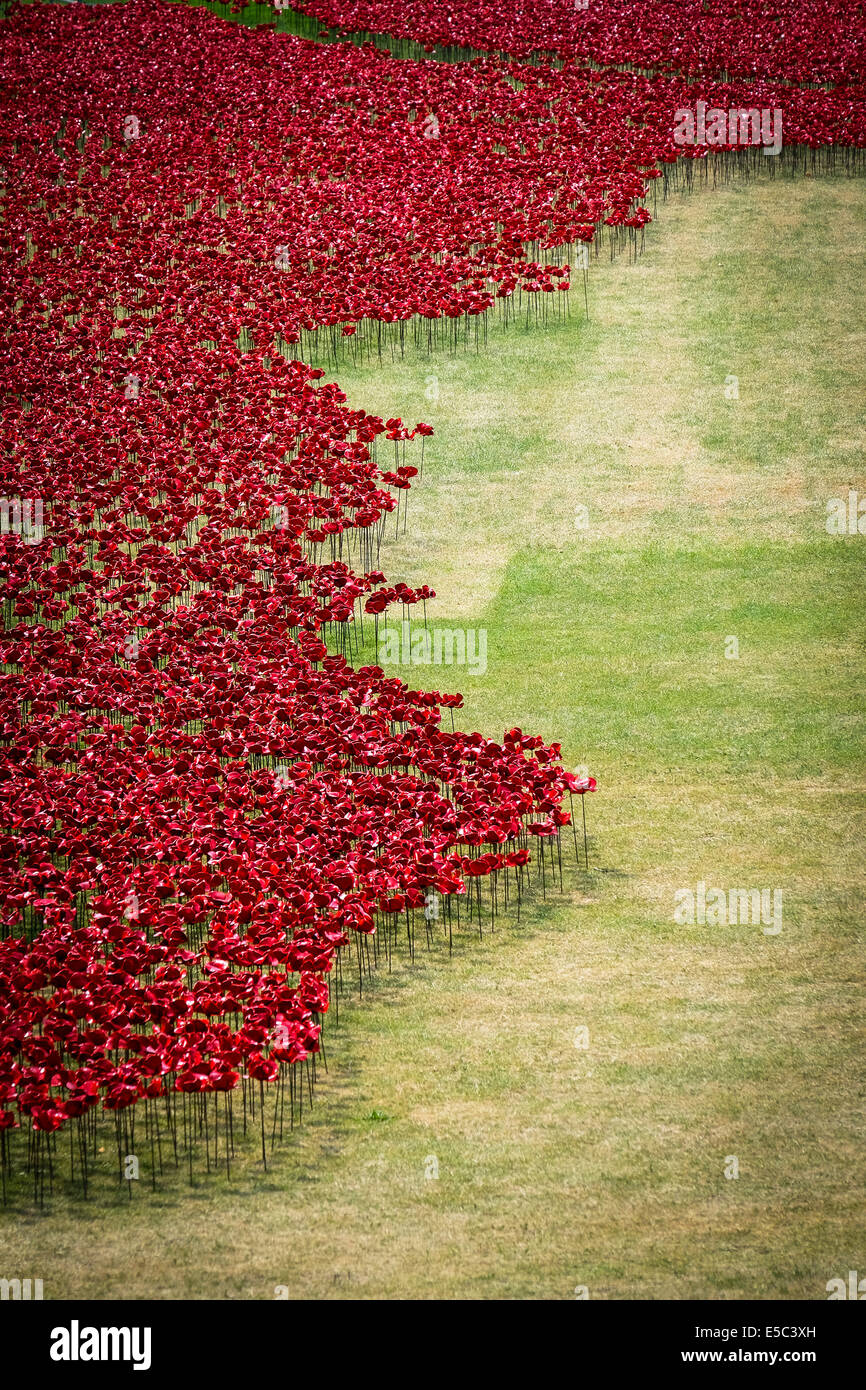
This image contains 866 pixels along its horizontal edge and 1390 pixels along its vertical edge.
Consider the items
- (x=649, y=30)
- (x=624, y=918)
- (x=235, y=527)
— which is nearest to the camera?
(x=624, y=918)

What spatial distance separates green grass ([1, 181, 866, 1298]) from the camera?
7.59m

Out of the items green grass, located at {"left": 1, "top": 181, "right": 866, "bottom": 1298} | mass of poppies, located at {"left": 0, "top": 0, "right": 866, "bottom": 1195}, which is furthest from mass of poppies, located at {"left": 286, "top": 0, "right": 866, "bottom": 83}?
green grass, located at {"left": 1, "top": 181, "right": 866, "bottom": 1298}

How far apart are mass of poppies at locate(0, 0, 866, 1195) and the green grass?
1.58 ft

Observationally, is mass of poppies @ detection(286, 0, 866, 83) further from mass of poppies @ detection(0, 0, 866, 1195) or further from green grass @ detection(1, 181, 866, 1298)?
green grass @ detection(1, 181, 866, 1298)

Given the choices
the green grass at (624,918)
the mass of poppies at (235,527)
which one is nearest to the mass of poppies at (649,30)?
the mass of poppies at (235,527)

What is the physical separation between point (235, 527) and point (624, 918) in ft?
20.6

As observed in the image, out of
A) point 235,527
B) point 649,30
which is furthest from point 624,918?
point 649,30

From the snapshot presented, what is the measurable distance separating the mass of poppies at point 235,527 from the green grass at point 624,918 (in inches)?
19.0

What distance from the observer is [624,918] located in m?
10.0

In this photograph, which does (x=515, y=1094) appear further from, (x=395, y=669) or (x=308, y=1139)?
Result: (x=395, y=669)

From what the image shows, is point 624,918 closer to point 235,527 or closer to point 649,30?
point 235,527

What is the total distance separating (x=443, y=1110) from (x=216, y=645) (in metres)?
5.08

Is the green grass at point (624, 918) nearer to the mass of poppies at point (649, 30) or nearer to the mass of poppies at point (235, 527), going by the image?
the mass of poppies at point (235, 527)

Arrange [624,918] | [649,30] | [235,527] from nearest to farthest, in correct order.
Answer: [624,918] → [235,527] → [649,30]
